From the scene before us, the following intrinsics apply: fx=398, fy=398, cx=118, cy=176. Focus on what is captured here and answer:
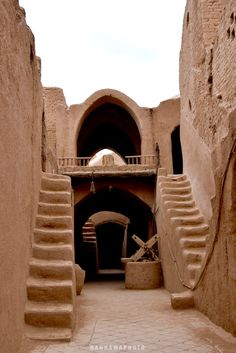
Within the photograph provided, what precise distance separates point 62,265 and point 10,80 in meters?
2.77

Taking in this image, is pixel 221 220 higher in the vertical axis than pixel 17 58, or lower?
lower

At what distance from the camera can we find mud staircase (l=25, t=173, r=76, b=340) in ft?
16.5

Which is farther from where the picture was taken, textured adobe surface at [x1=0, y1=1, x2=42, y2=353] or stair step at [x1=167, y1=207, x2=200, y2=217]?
stair step at [x1=167, y1=207, x2=200, y2=217]

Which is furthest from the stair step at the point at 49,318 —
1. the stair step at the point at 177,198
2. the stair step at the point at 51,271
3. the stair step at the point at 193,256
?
the stair step at the point at 177,198

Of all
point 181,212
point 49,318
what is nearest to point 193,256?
point 181,212

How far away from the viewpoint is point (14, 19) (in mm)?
4746

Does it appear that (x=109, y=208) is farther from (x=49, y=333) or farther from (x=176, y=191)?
(x=49, y=333)

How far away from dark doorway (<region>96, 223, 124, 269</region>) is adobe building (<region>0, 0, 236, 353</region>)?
47.4 feet

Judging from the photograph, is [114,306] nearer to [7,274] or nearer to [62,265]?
[62,265]

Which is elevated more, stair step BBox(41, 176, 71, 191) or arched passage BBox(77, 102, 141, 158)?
arched passage BBox(77, 102, 141, 158)

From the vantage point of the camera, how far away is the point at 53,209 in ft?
23.8

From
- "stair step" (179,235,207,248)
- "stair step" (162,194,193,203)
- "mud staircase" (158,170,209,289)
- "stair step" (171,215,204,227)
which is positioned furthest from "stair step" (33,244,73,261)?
"stair step" (162,194,193,203)

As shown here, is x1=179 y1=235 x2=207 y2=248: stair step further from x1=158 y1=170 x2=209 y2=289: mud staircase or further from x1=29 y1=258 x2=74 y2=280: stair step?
x1=29 y1=258 x2=74 y2=280: stair step

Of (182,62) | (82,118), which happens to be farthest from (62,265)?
(82,118)
